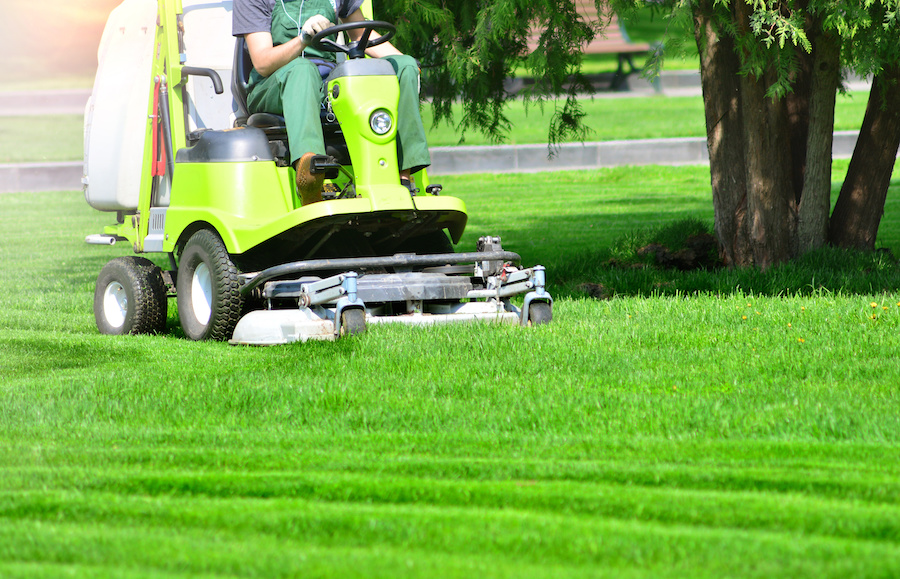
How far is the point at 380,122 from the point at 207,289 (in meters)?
1.44

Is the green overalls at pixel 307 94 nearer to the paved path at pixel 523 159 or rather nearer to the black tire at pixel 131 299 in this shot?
the black tire at pixel 131 299

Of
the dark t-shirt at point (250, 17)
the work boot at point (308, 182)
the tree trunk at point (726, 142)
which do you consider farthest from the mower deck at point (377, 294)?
the tree trunk at point (726, 142)

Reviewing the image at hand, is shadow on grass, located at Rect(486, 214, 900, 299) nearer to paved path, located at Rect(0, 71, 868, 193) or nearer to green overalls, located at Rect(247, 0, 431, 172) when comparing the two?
green overalls, located at Rect(247, 0, 431, 172)

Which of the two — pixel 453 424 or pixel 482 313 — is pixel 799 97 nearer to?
pixel 482 313

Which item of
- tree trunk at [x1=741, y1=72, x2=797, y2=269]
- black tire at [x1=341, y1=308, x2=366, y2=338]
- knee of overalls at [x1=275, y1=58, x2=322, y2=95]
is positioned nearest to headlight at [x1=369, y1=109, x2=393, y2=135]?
knee of overalls at [x1=275, y1=58, x2=322, y2=95]

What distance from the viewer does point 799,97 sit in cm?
813

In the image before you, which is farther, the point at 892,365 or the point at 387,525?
the point at 892,365

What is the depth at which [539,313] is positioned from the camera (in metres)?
5.78

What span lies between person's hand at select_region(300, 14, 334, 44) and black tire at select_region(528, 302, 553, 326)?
186cm

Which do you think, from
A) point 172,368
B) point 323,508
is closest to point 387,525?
point 323,508

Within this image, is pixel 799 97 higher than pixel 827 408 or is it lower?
higher

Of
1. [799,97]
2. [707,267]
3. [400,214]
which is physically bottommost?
[707,267]

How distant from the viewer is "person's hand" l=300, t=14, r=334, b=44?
19.0 feet

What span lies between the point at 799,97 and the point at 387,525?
20.5 feet
